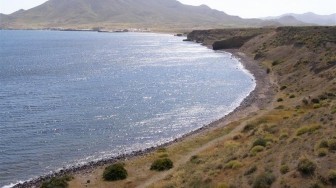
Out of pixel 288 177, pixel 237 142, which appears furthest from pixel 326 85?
pixel 288 177

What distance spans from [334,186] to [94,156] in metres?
36.0

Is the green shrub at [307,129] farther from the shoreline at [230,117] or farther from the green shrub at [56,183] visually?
the green shrub at [56,183]

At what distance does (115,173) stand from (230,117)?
34.6 m

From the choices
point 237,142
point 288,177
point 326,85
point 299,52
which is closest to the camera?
point 288,177

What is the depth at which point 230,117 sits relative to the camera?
246ft

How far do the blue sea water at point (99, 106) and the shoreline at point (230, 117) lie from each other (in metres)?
2.24

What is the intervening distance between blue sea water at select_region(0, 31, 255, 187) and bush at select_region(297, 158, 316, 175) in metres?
31.5

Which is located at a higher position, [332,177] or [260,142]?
[332,177]

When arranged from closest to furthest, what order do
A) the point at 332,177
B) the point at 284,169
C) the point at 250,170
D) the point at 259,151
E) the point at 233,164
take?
the point at 332,177
the point at 284,169
the point at 250,170
the point at 233,164
the point at 259,151

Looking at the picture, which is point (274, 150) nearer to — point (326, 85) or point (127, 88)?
point (326, 85)

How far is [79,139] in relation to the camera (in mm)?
64312

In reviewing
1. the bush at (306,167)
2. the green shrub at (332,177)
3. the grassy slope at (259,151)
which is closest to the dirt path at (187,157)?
the grassy slope at (259,151)

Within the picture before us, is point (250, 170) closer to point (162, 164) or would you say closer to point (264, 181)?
point (264, 181)

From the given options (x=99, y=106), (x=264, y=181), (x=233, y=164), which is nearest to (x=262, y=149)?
(x=233, y=164)
